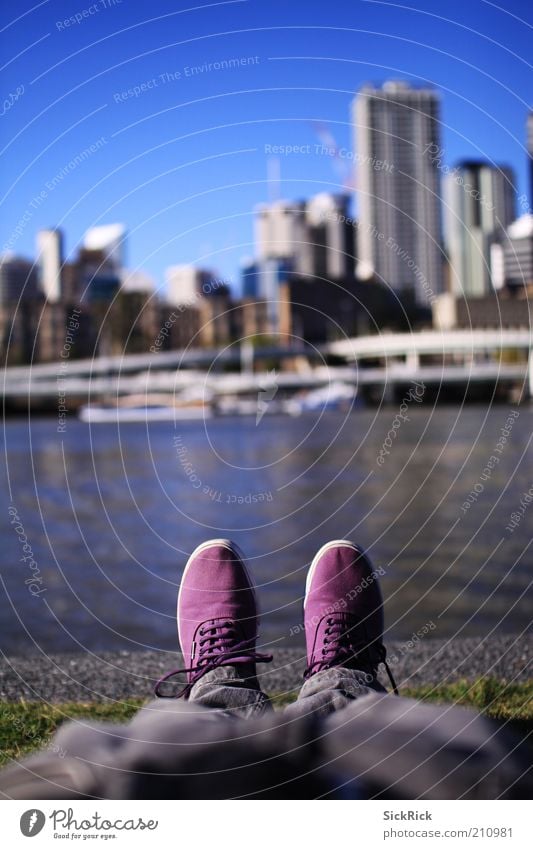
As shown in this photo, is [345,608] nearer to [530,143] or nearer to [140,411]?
[530,143]

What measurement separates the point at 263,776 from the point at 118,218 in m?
1.45

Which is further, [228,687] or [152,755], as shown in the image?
[228,687]

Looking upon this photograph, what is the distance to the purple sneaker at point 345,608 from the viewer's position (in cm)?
188

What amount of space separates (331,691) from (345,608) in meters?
0.44

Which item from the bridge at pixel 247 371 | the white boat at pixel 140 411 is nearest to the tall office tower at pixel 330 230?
the bridge at pixel 247 371

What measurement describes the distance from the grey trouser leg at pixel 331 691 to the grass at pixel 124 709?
0.36 metres

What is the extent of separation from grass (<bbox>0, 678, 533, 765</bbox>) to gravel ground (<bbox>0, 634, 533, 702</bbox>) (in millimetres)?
76

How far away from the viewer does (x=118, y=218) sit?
236 centimetres

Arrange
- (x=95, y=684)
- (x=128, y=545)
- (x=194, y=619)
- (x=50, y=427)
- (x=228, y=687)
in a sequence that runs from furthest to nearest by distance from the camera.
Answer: (x=50, y=427) < (x=128, y=545) < (x=95, y=684) < (x=194, y=619) < (x=228, y=687)

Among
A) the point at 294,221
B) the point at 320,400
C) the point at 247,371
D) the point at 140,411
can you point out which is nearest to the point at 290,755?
the point at 294,221

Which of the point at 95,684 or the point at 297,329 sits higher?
the point at 297,329

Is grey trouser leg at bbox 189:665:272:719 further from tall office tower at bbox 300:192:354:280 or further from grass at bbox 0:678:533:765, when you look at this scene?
tall office tower at bbox 300:192:354:280
